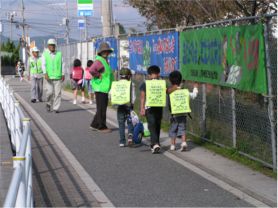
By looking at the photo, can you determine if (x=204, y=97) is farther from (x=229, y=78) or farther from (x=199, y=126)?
(x=229, y=78)

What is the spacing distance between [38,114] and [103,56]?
15.0 ft

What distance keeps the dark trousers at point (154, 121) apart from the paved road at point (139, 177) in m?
0.30

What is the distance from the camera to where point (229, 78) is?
10023mm

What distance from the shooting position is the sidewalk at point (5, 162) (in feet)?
23.2

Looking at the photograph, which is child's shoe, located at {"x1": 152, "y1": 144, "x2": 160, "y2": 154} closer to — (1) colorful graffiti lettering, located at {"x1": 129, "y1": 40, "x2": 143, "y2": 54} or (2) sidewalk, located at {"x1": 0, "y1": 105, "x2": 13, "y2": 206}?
(2) sidewalk, located at {"x1": 0, "y1": 105, "x2": 13, "y2": 206}

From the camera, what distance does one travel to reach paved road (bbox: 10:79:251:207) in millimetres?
7090

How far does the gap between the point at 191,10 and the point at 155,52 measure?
6719 millimetres

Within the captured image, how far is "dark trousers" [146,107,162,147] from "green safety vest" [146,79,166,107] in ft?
0.66

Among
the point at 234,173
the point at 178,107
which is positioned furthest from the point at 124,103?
the point at 234,173

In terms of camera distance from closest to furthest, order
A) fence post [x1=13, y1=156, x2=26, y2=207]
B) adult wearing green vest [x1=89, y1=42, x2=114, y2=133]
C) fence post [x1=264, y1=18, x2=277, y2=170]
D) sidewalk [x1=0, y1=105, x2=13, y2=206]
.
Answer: fence post [x1=13, y1=156, x2=26, y2=207]
sidewalk [x1=0, y1=105, x2=13, y2=206]
fence post [x1=264, y1=18, x2=277, y2=170]
adult wearing green vest [x1=89, y1=42, x2=114, y2=133]

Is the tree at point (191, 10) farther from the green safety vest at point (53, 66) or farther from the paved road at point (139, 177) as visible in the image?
the paved road at point (139, 177)

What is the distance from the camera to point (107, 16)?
21281 mm

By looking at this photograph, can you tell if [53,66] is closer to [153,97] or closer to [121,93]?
[121,93]

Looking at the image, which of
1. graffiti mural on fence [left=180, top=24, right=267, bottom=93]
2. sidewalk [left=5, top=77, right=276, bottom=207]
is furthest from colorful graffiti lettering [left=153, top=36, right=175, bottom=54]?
sidewalk [left=5, top=77, right=276, bottom=207]
